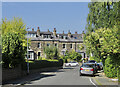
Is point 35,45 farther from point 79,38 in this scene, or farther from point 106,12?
point 106,12

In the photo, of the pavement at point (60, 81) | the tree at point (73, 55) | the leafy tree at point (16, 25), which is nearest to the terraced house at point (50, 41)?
the tree at point (73, 55)

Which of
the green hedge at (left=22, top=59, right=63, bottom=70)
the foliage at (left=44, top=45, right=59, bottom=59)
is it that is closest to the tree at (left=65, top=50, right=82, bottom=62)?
the foliage at (left=44, top=45, right=59, bottom=59)

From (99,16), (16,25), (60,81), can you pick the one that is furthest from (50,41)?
(60,81)

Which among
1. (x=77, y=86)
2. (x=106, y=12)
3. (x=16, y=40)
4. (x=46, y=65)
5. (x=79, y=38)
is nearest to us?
(x=77, y=86)

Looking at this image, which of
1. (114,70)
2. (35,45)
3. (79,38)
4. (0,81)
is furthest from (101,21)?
(79,38)

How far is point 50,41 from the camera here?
7038cm

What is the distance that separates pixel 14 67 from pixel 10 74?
5.48ft

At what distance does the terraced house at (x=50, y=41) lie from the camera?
6838 cm

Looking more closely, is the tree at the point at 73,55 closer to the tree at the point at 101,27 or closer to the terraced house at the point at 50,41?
the terraced house at the point at 50,41

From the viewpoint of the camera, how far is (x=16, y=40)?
2156 cm

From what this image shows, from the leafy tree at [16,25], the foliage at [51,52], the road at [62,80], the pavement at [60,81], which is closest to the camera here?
the pavement at [60,81]

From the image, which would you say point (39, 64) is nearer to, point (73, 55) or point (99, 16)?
point (99, 16)

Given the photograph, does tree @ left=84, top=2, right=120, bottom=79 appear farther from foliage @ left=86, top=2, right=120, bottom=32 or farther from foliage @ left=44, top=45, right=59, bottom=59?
foliage @ left=44, top=45, right=59, bottom=59

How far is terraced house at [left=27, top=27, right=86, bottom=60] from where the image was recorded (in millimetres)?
68375
